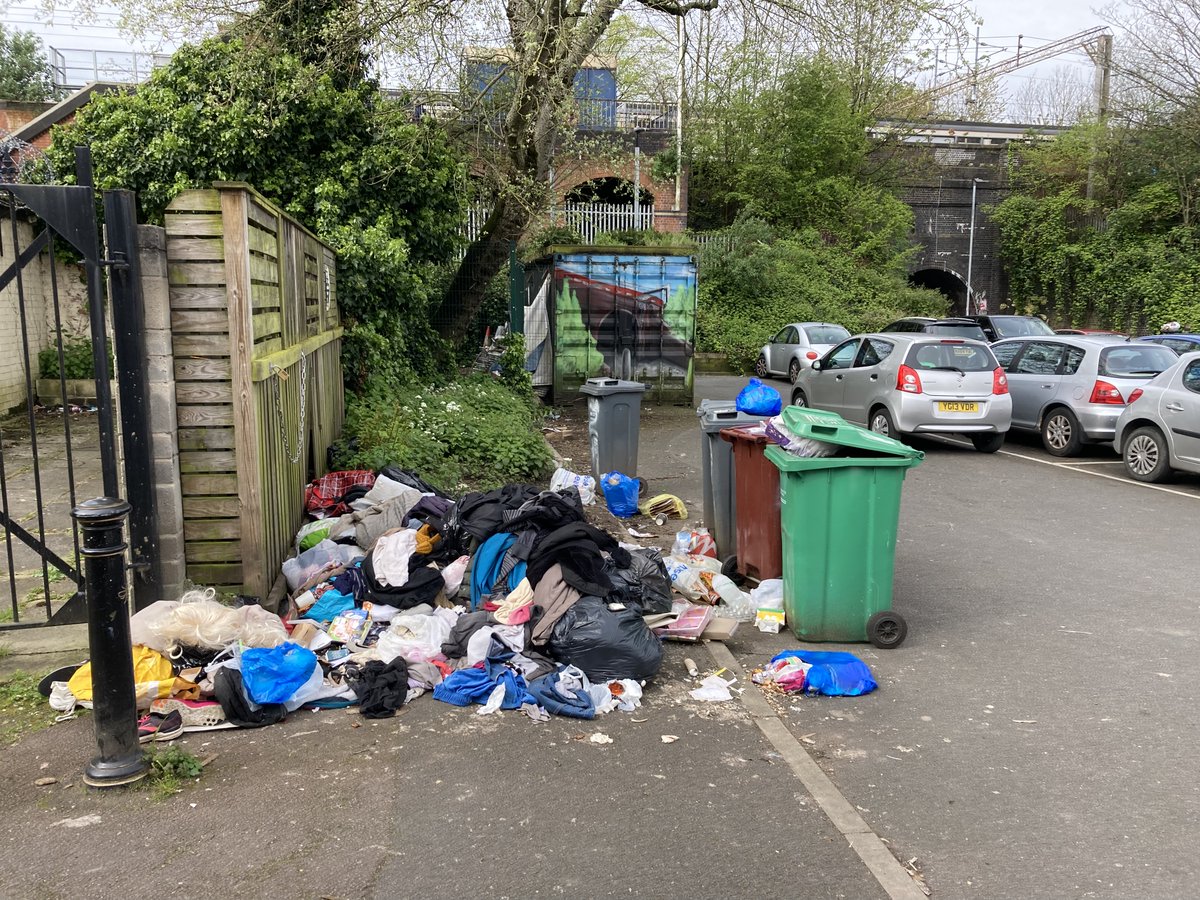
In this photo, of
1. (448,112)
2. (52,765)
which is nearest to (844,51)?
(448,112)

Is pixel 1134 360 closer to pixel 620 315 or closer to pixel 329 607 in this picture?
pixel 620 315

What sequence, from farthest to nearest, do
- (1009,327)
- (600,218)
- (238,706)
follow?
(600,218) < (1009,327) < (238,706)

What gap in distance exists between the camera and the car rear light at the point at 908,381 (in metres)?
12.5

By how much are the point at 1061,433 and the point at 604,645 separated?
33.7 ft

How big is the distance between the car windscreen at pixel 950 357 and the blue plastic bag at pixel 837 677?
8252 mm

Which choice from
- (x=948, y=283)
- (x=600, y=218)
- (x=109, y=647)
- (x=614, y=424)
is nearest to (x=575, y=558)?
(x=109, y=647)

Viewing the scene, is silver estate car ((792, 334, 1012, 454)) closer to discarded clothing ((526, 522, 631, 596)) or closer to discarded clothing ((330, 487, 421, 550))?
discarded clothing ((330, 487, 421, 550))

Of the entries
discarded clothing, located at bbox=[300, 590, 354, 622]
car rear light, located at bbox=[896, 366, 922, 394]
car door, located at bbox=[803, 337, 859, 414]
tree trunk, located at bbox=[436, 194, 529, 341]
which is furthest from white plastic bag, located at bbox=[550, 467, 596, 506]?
tree trunk, located at bbox=[436, 194, 529, 341]

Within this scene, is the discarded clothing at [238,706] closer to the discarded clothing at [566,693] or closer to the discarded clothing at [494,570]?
the discarded clothing at [566,693]

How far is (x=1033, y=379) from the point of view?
1347 cm

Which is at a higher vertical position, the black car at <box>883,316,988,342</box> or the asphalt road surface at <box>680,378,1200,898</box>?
the black car at <box>883,316,988,342</box>

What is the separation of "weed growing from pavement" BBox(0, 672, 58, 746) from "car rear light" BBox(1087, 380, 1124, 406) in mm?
12161

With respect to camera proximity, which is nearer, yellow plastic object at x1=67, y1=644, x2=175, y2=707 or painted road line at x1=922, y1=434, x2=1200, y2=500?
yellow plastic object at x1=67, y1=644, x2=175, y2=707

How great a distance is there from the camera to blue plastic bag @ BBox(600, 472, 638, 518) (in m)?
9.18
